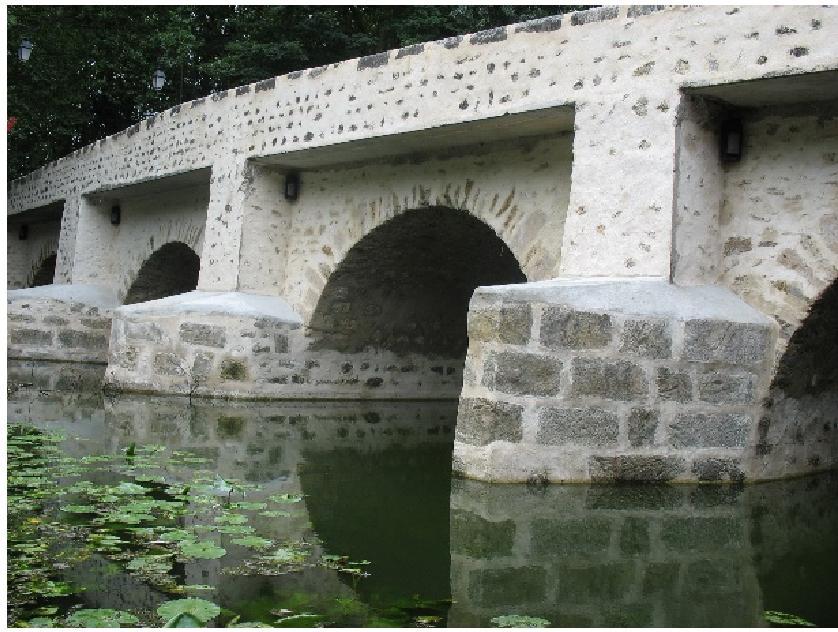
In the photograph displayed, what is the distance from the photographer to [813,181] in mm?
5180

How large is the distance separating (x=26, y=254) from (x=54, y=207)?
350 centimetres

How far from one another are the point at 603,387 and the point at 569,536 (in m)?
1.18

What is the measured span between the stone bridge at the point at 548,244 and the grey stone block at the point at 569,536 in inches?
29.6

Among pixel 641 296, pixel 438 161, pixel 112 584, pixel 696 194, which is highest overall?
pixel 438 161

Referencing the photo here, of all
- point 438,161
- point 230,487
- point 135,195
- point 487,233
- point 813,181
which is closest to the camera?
point 230,487

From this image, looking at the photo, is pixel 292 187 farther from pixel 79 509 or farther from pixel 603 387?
pixel 79 509

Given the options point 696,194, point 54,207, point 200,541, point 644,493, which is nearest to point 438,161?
point 696,194

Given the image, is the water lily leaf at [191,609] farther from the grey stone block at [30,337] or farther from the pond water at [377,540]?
the grey stone block at [30,337]

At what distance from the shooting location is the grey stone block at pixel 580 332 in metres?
4.84

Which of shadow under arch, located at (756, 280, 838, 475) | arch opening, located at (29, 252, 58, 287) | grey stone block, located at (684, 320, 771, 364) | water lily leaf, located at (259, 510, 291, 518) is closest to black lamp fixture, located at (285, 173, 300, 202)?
grey stone block, located at (684, 320, 771, 364)

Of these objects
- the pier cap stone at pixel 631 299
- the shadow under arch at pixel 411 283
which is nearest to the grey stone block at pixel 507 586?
the pier cap stone at pixel 631 299

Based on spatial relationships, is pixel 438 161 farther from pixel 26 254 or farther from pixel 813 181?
pixel 26 254

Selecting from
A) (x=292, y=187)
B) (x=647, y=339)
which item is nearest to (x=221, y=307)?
(x=292, y=187)

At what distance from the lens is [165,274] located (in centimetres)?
1288
